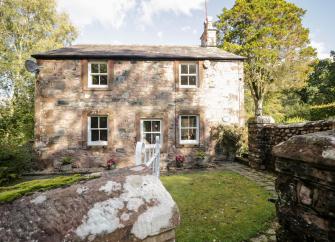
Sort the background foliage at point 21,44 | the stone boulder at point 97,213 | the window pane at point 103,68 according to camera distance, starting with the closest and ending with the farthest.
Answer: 1. the stone boulder at point 97,213
2. the window pane at point 103,68
3. the background foliage at point 21,44

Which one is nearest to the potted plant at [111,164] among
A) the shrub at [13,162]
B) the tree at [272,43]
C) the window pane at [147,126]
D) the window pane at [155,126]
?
the window pane at [147,126]

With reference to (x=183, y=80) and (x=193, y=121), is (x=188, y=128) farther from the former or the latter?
(x=183, y=80)

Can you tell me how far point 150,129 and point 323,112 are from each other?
35.7 ft

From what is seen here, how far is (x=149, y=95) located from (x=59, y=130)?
16.2 feet

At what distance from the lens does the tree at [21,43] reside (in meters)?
17.2

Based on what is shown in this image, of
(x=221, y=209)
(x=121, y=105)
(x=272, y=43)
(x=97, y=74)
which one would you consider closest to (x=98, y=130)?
(x=121, y=105)

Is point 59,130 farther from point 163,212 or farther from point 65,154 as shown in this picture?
point 163,212

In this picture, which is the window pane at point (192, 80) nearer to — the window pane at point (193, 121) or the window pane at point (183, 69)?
the window pane at point (183, 69)

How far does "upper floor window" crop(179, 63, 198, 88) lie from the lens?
11645mm

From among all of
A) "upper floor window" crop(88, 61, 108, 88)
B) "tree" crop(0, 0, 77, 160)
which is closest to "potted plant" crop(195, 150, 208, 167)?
"upper floor window" crop(88, 61, 108, 88)

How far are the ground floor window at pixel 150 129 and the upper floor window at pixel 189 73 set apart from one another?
2.62 metres

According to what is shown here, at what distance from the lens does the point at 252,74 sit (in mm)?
20109

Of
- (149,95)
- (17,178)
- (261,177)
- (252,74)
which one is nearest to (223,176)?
(261,177)

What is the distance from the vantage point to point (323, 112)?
43.3 ft
